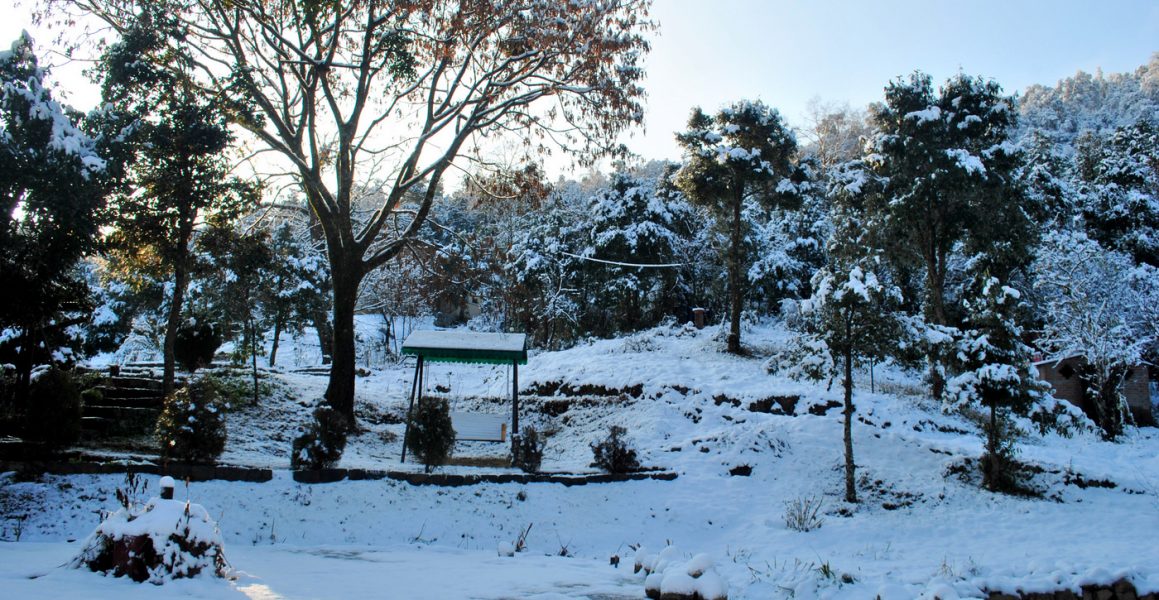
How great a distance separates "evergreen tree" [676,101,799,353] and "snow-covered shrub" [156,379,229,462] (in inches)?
537

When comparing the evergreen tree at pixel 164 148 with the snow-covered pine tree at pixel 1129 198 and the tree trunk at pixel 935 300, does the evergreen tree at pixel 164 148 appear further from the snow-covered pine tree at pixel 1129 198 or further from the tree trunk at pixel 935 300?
the snow-covered pine tree at pixel 1129 198

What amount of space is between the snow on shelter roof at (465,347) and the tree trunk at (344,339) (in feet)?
5.37

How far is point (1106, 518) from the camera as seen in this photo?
10.1 metres

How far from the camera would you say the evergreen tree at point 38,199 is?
9.84 m

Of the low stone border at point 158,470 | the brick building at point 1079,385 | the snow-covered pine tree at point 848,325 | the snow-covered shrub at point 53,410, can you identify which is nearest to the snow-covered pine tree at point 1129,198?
the brick building at point 1079,385

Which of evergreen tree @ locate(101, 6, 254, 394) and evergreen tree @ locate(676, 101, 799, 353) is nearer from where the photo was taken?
evergreen tree @ locate(101, 6, 254, 394)

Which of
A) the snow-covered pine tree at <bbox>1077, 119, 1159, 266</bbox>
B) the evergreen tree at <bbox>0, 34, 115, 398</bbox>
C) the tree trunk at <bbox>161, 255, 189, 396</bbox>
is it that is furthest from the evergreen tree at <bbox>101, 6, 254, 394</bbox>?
the snow-covered pine tree at <bbox>1077, 119, 1159, 266</bbox>

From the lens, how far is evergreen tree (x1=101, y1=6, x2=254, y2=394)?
12.6m

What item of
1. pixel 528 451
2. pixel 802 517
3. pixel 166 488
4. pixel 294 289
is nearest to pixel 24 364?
pixel 294 289

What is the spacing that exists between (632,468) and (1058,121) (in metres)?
60.4

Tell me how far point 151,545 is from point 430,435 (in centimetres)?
635

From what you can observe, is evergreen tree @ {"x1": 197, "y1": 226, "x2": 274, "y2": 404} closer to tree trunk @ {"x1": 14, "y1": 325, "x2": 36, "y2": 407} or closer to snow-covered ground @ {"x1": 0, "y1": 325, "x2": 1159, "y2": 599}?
snow-covered ground @ {"x1": 0, "y1": 325, "x2": 1159, "y2": 599}

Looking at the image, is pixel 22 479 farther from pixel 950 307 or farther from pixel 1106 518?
pixel 950 307

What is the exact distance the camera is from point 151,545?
14.4ft
